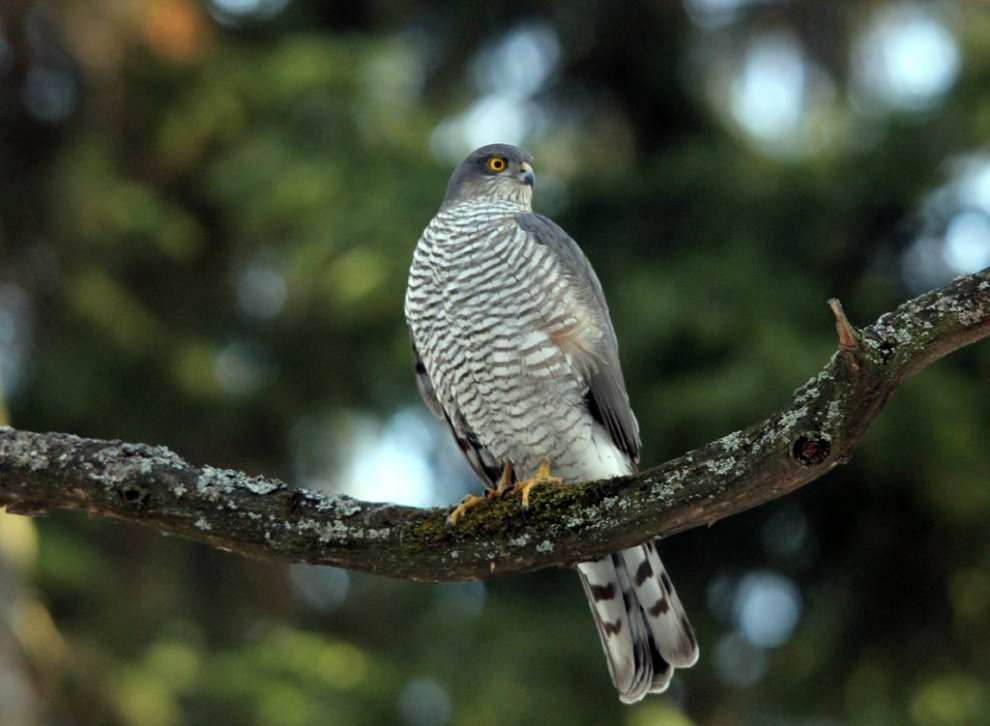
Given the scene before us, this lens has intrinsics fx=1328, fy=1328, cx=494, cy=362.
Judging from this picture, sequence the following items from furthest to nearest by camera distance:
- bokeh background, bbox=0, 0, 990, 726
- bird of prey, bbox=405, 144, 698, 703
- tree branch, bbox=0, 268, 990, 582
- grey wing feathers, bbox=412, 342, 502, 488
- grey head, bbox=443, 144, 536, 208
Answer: bokeh background, bbox=0, 0, 990, 726
grey head, bbox=443, 144, 536, 208
grey wing feathers, bbox=412, 342, 502, 488
bird of prey, bbox=405, 144, 698, 703
tree branch, bbox=0, 268, 990, 582

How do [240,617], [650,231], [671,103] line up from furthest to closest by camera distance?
[240,617] → [671,103] → [650,231]

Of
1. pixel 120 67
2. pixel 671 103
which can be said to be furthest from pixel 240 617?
pixel 671 103

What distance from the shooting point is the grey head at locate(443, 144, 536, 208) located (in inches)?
211

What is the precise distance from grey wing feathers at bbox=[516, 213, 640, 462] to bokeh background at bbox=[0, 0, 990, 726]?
1.99 metres

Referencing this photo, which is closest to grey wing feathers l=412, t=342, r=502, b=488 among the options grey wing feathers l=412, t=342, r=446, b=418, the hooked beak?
grey wing feathers l=412, t=342, r=446, b=418

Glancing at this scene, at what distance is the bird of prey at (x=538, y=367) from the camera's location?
179 inches

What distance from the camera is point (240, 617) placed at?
9.67m

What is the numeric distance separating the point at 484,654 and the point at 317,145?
10.8 feet

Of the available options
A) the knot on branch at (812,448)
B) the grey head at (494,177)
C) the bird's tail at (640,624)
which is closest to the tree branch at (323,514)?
the knot on branch at (812,448)

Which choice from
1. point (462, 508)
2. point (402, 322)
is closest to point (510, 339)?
point (462, 508)

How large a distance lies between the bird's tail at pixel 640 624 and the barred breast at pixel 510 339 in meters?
0.42

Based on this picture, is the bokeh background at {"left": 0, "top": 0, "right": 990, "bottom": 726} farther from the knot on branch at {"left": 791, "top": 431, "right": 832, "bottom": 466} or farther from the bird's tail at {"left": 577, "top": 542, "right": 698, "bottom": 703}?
the knot on branch at {"left": 791, "top": 431, "right": 832, "bottom": 466}

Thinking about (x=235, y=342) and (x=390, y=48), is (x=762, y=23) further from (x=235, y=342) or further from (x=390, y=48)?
(x=235, y=342)

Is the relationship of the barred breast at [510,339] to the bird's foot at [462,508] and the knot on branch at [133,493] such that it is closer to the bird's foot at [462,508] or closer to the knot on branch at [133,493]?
the bird's foot at [462,508]
